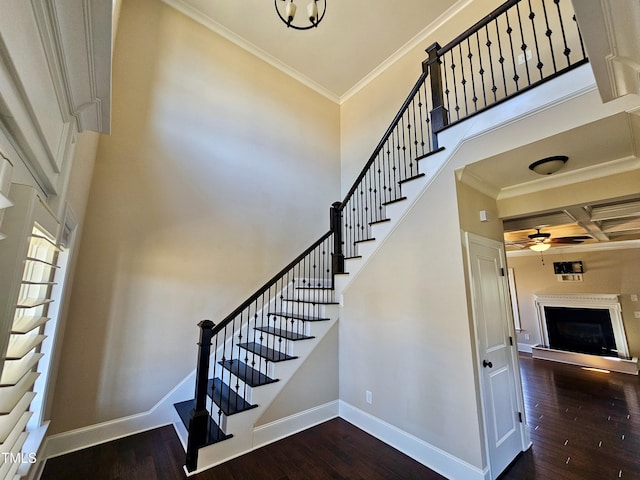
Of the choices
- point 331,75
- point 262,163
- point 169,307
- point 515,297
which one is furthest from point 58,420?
Answer: point 515,297

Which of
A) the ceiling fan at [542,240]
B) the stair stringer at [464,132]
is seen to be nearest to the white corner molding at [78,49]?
the stair stringer at [464,132]

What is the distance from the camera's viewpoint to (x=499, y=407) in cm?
254

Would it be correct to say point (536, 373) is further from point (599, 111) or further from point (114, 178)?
point (114, 178)

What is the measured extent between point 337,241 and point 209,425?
265 centimetres

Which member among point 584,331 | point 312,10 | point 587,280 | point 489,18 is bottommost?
point 584,331

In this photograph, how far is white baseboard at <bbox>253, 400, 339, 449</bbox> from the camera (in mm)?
2771

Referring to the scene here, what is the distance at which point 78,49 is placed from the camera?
1.04 metres

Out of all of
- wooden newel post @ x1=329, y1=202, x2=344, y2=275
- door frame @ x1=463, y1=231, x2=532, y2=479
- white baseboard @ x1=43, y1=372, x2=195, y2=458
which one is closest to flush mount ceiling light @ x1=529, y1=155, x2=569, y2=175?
door frame @ x1=463, y1=231, x2=532, y2=479

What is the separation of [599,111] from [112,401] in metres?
4.91

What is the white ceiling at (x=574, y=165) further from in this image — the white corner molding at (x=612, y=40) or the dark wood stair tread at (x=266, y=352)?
the dark wood stair tread at (x=266, y=352)

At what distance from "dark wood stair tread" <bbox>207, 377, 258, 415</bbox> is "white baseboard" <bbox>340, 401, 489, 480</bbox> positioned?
1273 mm

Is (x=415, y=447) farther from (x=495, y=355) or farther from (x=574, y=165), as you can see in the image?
(x=574, y=165)

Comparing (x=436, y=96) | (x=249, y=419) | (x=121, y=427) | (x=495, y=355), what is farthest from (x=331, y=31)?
(x=121, y=427)

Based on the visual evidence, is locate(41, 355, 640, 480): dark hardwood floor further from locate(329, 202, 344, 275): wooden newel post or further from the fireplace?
the fireplace
